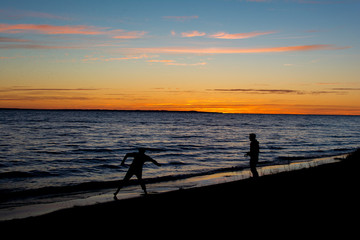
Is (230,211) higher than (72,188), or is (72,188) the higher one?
(230,211)

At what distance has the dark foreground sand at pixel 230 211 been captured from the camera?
7.40 m

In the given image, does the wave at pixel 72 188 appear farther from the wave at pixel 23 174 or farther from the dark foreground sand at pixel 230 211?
the dark foreground sand at pixel 230 211

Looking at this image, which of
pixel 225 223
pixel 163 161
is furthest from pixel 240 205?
pixel 163 161

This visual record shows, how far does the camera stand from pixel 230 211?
852 cm

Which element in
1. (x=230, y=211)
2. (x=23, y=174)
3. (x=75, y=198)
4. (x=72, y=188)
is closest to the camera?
(x=230, y=211)

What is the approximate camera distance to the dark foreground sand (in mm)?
7398

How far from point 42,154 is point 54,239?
21.4m

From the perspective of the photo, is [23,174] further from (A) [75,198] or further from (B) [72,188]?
(A) [75,198]

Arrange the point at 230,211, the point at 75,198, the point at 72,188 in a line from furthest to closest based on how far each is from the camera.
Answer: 1. the point at 72,188
2. the point at 75,198
3. the point at 230,211

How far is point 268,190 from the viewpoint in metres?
10.9

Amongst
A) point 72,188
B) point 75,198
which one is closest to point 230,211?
point 75,198

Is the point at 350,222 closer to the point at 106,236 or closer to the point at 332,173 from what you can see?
the point at 106,236

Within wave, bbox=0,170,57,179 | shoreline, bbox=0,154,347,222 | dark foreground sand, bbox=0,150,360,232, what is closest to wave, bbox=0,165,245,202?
shoreline, bbox=0,154,347,222

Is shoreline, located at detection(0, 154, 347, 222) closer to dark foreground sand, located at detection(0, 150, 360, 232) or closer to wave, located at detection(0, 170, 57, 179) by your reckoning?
dark foreground sand, located at detection(0, 150, 360, 232)
